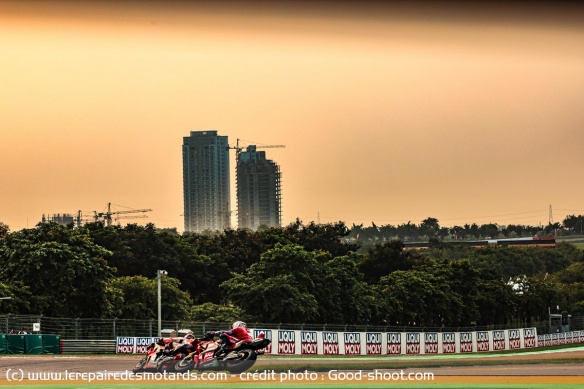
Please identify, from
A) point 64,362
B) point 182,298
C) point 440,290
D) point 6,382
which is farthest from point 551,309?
point 6,382

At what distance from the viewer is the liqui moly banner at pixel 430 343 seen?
230ft

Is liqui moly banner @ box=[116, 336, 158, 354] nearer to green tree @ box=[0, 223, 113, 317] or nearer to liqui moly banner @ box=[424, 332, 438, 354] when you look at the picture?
green tree @ box=[0, 223, 113, 317]

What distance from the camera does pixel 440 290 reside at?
104 meters

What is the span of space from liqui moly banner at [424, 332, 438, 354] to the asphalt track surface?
2538 cm

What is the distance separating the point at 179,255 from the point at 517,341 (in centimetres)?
3787

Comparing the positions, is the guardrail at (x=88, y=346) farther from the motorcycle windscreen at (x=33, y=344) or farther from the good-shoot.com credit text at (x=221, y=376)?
the good-shoot.com credit text at (x=221, y=376)

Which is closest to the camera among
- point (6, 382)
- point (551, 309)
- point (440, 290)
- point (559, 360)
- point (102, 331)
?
point (6, 382)

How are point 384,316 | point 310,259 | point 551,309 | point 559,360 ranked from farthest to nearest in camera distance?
point 551,309 → point 384,316 → point 310,259 → point 559,360

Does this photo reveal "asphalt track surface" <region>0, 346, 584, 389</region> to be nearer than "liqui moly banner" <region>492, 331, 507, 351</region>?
Yes

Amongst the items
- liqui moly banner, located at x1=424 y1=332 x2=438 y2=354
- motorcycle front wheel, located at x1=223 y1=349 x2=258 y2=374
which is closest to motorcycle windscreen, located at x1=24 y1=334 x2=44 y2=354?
motorcycle front wheel, located at x1=223 y1=349 x2=258 y2=374

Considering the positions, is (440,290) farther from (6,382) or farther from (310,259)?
(6,382)

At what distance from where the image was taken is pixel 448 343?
7419cm

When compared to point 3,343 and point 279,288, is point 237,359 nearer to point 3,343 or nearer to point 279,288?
point 3,343

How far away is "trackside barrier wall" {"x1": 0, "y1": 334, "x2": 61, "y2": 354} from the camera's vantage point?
49688mm
